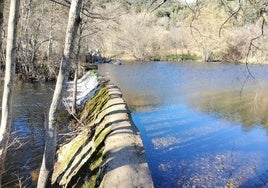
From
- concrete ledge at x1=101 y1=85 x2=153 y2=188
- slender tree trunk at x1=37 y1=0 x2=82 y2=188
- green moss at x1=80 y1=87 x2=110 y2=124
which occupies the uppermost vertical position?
slender tree trunk at x1=37 y1=0 x2=82 y2=188

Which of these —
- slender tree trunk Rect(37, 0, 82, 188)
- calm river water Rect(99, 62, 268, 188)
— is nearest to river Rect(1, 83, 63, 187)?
slender tree trunk Rect(37, 0, 82, 188)

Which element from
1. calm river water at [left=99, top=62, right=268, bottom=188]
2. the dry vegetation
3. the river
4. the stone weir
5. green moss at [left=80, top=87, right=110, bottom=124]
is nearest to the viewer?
the stone weir

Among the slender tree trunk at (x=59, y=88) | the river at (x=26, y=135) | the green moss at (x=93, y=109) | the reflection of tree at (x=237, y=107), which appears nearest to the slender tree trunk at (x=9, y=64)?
the river at (x=26, y=135)

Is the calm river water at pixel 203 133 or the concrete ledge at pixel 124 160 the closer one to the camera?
the concrete ledge at pixel 124 160

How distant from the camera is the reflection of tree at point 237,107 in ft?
48.1

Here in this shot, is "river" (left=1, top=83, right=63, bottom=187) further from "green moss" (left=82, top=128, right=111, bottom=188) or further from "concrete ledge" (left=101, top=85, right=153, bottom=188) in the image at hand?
"concrete ledge" (left=101, top=85, right=153, bottom=188)

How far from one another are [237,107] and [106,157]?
11513 mm

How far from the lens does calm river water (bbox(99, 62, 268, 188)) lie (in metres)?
8.57

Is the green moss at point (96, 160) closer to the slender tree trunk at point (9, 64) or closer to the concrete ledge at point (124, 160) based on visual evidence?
the concrete ledge at point (124, 160)

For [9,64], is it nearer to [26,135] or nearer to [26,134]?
[26,135]

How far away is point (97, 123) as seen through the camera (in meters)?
10.2

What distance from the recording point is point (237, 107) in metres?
17.0

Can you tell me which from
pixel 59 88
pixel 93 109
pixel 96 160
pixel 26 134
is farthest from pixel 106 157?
pixel 93 109

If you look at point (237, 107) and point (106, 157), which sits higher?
point (106, 157)
